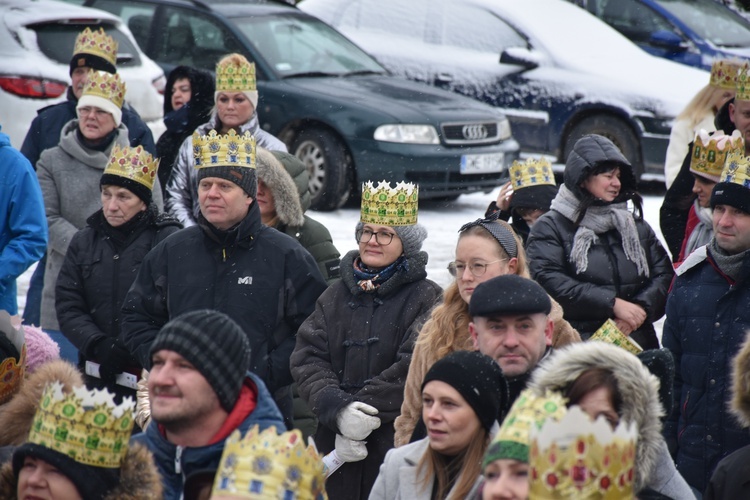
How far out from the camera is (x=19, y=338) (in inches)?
175

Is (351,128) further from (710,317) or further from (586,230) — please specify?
(710,317)

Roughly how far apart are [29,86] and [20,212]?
377cm

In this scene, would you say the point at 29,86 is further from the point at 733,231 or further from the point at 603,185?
the point at 733,231

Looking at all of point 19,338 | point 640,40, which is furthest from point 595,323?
point 640,40

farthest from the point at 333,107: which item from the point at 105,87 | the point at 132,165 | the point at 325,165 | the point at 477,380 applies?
Result: the point at 477,380

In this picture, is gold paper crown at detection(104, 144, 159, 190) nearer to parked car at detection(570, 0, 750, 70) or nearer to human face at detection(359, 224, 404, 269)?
human face at detection(359, 224, 404, 269)

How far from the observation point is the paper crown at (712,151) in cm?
648

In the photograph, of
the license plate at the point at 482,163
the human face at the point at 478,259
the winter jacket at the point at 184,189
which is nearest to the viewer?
the human face at the point at 478,259

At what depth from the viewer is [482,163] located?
38.5 feet

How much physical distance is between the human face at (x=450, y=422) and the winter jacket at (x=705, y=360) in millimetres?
1675

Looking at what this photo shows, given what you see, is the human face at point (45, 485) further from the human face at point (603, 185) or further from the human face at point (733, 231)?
the human face at point (603, 185)

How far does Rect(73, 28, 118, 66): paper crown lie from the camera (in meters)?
8.92

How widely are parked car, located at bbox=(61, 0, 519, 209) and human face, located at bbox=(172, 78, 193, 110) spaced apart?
2.21 m

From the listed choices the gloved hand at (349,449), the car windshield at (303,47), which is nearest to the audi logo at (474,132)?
the car windshield at (303,47)
